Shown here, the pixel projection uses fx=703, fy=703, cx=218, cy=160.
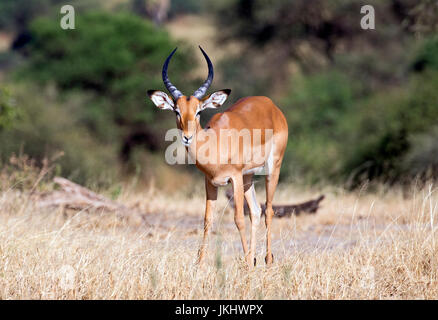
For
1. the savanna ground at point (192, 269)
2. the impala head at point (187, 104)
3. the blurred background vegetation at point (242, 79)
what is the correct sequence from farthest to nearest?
the blurred background vegetation at point (242, 79) < the impala head at point (187, 104) < the savanna ground at point (192, 269)

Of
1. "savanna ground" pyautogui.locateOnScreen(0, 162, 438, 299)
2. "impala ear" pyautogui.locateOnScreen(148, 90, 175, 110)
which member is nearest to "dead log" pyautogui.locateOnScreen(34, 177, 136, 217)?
"savanna ground" pyautogui.locateOnScreen(0, 162, 438, 299)

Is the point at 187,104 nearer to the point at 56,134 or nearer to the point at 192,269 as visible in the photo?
the point at 192,269

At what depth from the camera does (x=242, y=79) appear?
1098 inches

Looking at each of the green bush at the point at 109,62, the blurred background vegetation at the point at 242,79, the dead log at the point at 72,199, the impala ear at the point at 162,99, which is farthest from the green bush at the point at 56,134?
the impala ear at the point at 162,99

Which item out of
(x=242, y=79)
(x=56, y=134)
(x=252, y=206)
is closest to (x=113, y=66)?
(x=242, y=79)

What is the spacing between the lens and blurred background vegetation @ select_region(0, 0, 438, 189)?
19828mm

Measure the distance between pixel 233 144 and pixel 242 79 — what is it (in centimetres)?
2222

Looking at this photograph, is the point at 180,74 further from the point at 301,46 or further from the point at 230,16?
the point at 301,46

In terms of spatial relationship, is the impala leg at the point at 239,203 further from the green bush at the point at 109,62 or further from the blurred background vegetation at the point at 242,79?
the green bush at the point at 109,62

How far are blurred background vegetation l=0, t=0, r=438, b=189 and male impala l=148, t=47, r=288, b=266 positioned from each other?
1099 centimetres

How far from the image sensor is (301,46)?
30.3m

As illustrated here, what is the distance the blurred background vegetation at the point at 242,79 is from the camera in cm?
1983

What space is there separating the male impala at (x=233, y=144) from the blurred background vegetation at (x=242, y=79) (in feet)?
36.1
